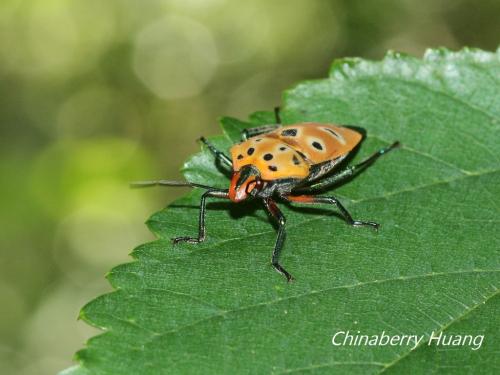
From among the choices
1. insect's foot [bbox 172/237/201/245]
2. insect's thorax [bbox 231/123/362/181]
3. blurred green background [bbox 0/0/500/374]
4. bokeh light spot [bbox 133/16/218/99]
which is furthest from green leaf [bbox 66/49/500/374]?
bokeh light spot [bbox 133/16/218/99]

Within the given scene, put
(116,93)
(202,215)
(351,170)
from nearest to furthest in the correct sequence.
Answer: (202,215) < (351,170) < (116,93)

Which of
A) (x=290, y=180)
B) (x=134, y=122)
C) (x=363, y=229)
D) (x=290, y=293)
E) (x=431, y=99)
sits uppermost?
(x=134, y=122)

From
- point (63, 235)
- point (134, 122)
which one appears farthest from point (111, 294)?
point (134, 122)

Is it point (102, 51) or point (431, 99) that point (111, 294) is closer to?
point (431, 99)

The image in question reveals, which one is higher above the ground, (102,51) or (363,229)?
(102,51)

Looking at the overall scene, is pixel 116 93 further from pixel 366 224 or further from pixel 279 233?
pixel 366 224

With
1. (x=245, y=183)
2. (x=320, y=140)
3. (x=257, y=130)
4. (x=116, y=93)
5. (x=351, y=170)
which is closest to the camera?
(x=245, y=183)

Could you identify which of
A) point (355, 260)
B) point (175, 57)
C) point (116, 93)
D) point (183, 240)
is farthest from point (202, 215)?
point (175, 57)
